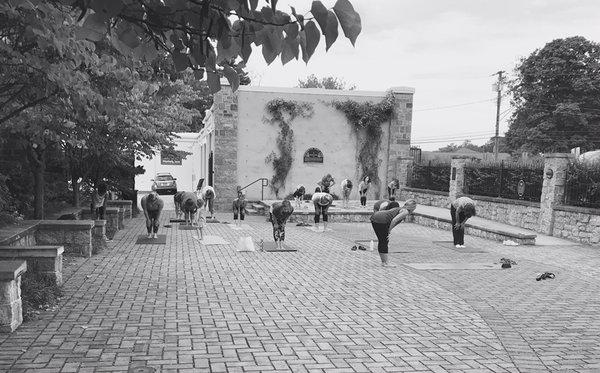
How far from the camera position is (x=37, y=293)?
6.90m

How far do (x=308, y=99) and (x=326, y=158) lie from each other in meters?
2.95

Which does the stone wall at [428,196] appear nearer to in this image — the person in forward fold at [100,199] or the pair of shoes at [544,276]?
the pair of shoes at [544,276]

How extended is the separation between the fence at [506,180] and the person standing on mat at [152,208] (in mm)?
11823

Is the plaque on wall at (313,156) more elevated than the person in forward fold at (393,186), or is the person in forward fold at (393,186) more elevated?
the plaque on wall at (313,156)

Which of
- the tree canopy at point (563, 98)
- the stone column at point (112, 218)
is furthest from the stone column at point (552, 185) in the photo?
the tree canopy at point (563, 98)

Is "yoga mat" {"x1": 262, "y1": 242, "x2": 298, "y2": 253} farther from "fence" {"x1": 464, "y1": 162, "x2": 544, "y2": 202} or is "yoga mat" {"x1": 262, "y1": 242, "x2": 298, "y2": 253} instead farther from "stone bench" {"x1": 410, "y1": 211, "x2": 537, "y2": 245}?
"fence" {"x1": 464, "y1": 162, "x2": 544, "y2": 202}

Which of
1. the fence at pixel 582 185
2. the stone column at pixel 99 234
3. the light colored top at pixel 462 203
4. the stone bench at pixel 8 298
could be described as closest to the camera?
the stone bench at pixel 8 298

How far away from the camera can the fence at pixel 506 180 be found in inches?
699

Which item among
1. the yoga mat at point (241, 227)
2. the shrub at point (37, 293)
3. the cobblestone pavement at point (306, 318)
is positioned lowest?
the yoga mat at point (241, 227)

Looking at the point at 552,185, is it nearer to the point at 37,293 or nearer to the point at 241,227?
the point at 241,227

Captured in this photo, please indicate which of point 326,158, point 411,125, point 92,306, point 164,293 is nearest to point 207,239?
point 164,293

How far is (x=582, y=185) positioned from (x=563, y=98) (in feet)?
93.6

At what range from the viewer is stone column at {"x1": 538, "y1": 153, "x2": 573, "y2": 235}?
16.1m

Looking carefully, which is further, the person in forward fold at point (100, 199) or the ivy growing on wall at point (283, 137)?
the ivy growing on wall at point (283, 137)
